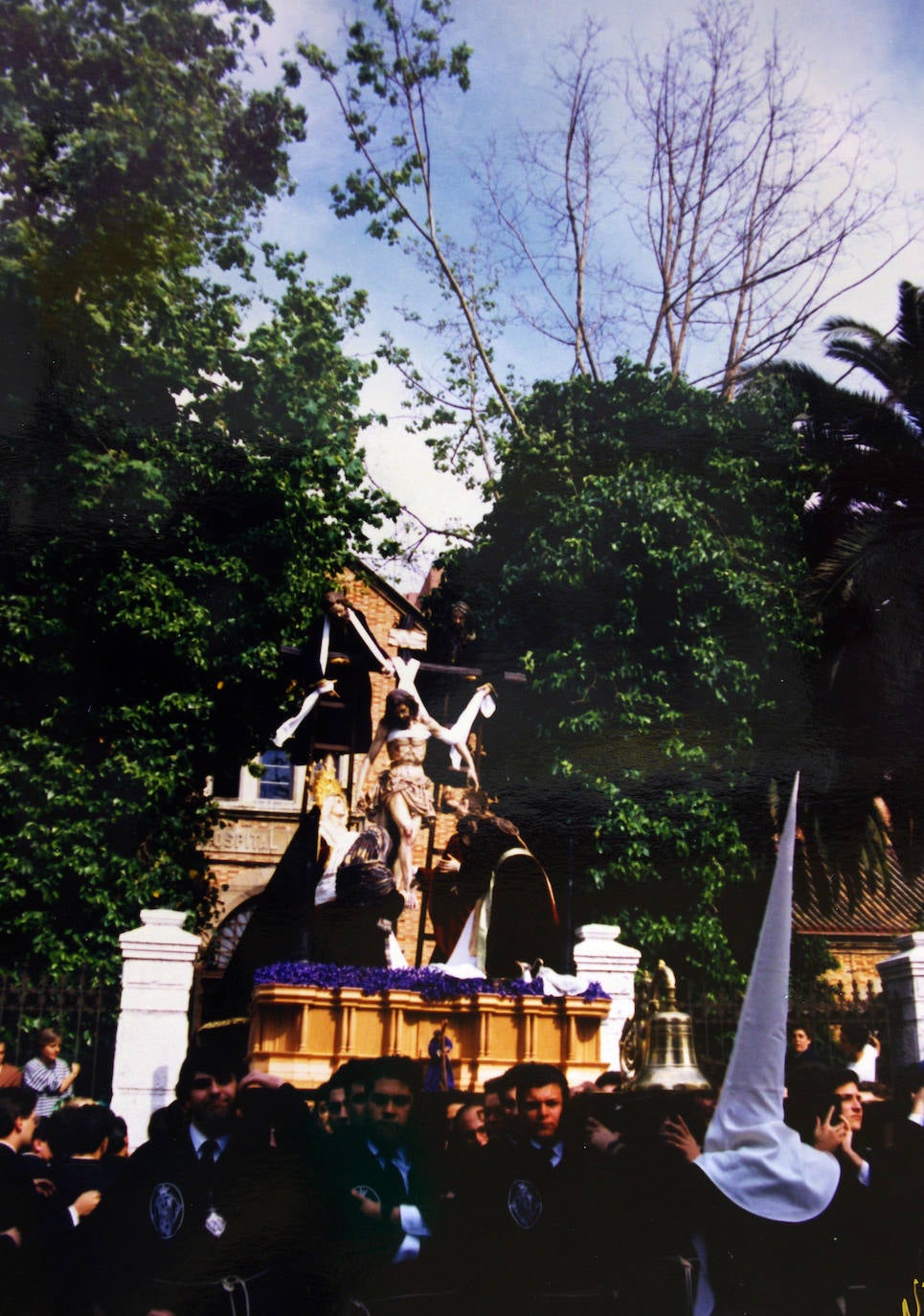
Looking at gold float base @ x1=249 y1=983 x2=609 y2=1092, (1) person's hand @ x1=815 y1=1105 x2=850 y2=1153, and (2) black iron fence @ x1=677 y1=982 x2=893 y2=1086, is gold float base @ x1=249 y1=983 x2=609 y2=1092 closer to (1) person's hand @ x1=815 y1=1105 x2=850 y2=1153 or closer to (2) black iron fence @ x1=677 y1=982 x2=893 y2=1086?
(2) black iron fence @ x1=677 y1=982 x2=893 y2=1086

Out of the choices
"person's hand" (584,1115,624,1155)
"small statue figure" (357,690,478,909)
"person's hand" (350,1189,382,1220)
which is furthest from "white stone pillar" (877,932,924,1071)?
"person's hand" (350,1189,382,1220)

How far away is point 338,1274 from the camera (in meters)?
6.79

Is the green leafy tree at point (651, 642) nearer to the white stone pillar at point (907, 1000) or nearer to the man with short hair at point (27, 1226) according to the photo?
the white stone pillar at point (907, 1000)

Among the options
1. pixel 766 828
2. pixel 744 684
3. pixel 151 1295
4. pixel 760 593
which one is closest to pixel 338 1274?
pixel 151 1295

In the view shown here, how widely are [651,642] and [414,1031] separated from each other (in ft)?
12.6

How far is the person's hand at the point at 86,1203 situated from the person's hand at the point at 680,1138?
319 centimetres

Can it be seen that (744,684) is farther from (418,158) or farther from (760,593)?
(418,158)

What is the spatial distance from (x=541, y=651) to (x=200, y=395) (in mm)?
3338

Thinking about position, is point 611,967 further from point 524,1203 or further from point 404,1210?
point 404,1210

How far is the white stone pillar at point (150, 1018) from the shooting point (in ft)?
24.1

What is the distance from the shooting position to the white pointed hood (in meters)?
6.62

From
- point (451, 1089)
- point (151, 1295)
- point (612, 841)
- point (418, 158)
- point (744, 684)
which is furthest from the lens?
point (418, 158)

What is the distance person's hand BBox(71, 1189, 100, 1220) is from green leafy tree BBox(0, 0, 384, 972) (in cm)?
196

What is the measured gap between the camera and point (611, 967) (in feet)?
27.5
